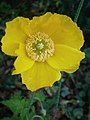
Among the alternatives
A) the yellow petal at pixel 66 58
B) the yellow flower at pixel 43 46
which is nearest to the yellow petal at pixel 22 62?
the yellow flower at pixel 43 46

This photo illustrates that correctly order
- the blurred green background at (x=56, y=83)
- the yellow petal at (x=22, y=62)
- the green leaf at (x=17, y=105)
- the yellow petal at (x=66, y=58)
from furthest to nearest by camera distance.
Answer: the blurred green background at (x=56, y=83) < the green leaf at (x=17, y=105) < the yellow petal at (x=66, y=58) < the yellow petal at (x=22, y=62)

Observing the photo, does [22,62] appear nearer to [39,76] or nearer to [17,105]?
[39,76]

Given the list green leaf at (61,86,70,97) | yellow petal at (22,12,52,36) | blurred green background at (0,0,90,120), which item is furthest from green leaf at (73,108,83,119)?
yellow petal at (22,12,52,36)

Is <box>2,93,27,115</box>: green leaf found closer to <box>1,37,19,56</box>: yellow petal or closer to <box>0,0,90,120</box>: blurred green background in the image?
<box>0,0,90,120</box>: blurred green background

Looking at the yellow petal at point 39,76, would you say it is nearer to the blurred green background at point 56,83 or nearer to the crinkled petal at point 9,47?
the crinkled petal at point 9,47

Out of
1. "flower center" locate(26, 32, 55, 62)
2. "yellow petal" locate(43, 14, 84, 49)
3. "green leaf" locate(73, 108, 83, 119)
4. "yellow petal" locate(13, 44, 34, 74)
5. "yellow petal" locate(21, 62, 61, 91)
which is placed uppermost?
"yellow petal" locate(43, 14, 84, 49)

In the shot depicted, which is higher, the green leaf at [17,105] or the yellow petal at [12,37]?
the yellow petal at [12,37]

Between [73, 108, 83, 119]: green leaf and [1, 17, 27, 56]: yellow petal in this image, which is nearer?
[1, 17, 27, 56]: yellow petal

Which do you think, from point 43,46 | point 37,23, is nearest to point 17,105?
point 43,46
